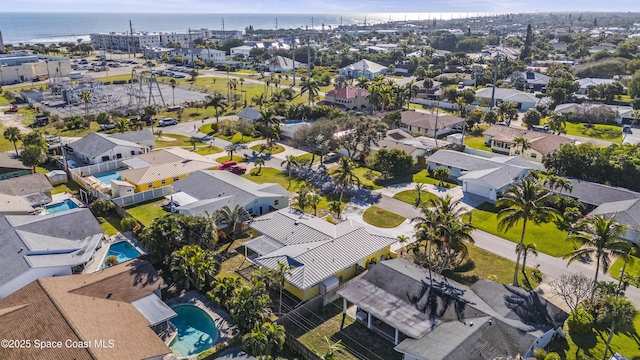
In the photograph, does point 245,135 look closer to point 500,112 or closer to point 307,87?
point 307,87

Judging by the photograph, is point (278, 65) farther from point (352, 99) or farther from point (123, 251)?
point (123, 251)

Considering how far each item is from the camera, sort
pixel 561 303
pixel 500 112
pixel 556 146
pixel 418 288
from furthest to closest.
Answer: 1. pixel 500 112
2. pixel 556 146
3. pixel 561 303
4. pixel 418 288

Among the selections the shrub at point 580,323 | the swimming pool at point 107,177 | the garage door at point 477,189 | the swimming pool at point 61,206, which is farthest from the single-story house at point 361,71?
the shrub at point 580,323

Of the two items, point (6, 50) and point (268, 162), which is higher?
point (6, 50)

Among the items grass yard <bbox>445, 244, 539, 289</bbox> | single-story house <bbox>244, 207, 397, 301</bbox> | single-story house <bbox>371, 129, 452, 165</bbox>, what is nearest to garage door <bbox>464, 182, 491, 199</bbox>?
single-story house <bbox>371, 129, 452, 165</bbox>

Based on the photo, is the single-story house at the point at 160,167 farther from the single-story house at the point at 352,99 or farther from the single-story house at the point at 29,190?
the single-story house at the point at 352,99

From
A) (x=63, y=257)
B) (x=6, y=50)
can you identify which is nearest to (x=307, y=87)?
(x=63, y=257)
